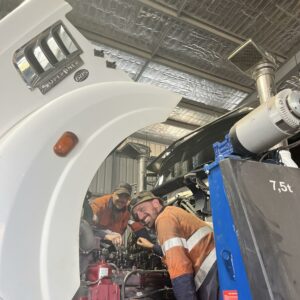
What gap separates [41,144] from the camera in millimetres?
1119

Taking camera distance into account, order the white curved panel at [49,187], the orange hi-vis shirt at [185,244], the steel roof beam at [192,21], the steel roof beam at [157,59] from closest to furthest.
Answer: the white curved panel at [49,187], the orange hi-vis shirt at [185,244], the steel roof beam at [192,21], the steel roof beam at [157,59]

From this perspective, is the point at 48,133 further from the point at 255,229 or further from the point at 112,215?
the point at 112,215

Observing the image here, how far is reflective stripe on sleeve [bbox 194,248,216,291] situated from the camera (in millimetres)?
2154

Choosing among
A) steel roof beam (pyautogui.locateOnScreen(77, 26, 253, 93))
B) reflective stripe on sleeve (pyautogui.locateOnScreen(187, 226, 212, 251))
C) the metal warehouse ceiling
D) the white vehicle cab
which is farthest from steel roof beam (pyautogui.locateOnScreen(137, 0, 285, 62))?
the white vehicle cab

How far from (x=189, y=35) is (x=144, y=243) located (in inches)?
112

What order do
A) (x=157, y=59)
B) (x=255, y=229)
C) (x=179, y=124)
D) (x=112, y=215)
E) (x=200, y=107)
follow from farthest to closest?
(x=179, y=124) → (x=200, y=107) → (x=157, y=59) → (x=112, y=215) → (x=255, y=229)

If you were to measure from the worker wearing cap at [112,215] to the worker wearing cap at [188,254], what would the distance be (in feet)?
1.03

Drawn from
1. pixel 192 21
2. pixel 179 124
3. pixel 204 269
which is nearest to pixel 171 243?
pixel 204 269

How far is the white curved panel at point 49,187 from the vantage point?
3.27 ft

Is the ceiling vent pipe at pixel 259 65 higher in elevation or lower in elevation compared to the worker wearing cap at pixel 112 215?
higher

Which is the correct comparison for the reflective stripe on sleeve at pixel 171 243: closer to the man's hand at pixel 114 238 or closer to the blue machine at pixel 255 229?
Result: the man's hand at pixel 114 238

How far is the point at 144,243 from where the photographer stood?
9.20ft

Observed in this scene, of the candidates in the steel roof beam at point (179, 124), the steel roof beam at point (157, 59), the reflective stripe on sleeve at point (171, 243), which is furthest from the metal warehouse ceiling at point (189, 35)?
the reflective stripe on sleeve at point (171, 243)

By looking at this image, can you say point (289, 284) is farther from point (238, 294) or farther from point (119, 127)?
point (119, 127)
